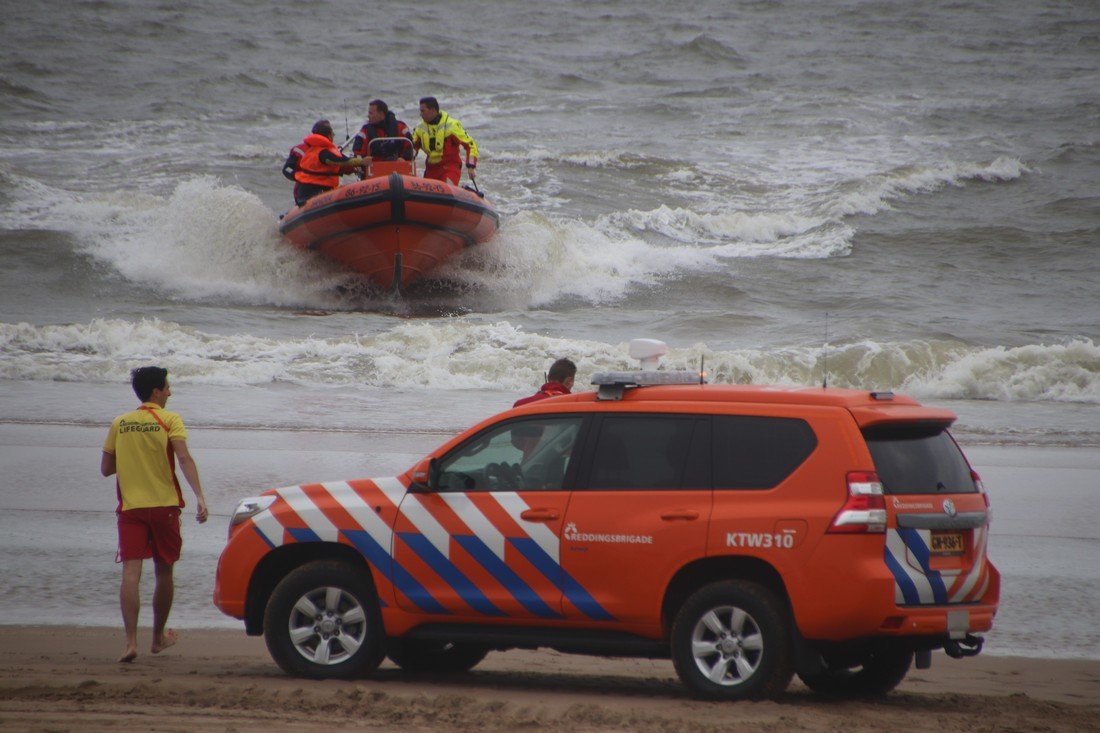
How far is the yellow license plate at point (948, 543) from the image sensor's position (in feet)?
17.0

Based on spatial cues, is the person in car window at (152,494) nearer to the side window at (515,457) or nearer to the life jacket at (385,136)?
the side window at (515,457)

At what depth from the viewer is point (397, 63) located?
46.1 meters

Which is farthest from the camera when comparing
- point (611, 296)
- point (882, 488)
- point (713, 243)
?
point (713, 243)

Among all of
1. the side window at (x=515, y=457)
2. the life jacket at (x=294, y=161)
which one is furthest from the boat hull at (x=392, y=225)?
the side window at (x=515, y=457)

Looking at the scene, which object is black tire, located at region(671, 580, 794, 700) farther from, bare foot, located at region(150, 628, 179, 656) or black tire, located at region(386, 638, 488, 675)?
bare foot, located at region(150, 628, 179, 656)

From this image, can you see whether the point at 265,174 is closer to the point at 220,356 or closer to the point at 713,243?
the point at 713,243

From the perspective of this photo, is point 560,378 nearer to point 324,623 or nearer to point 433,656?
point 433,656

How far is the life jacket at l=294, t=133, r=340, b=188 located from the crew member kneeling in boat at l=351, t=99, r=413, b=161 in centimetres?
44

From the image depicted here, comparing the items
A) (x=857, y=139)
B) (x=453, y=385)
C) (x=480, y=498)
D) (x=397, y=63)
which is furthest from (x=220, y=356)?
(x=397, y=63)

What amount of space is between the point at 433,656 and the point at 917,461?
2367 millimetres

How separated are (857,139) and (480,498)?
3466cm

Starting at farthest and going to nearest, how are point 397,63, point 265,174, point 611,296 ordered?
point 397,63
point 265,174
point 611,296

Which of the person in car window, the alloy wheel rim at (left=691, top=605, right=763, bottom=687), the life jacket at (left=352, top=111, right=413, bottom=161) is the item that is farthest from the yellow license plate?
the life jacket at (left=352, top=111, right=413, bottom=161)

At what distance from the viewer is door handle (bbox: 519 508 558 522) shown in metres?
5.55
